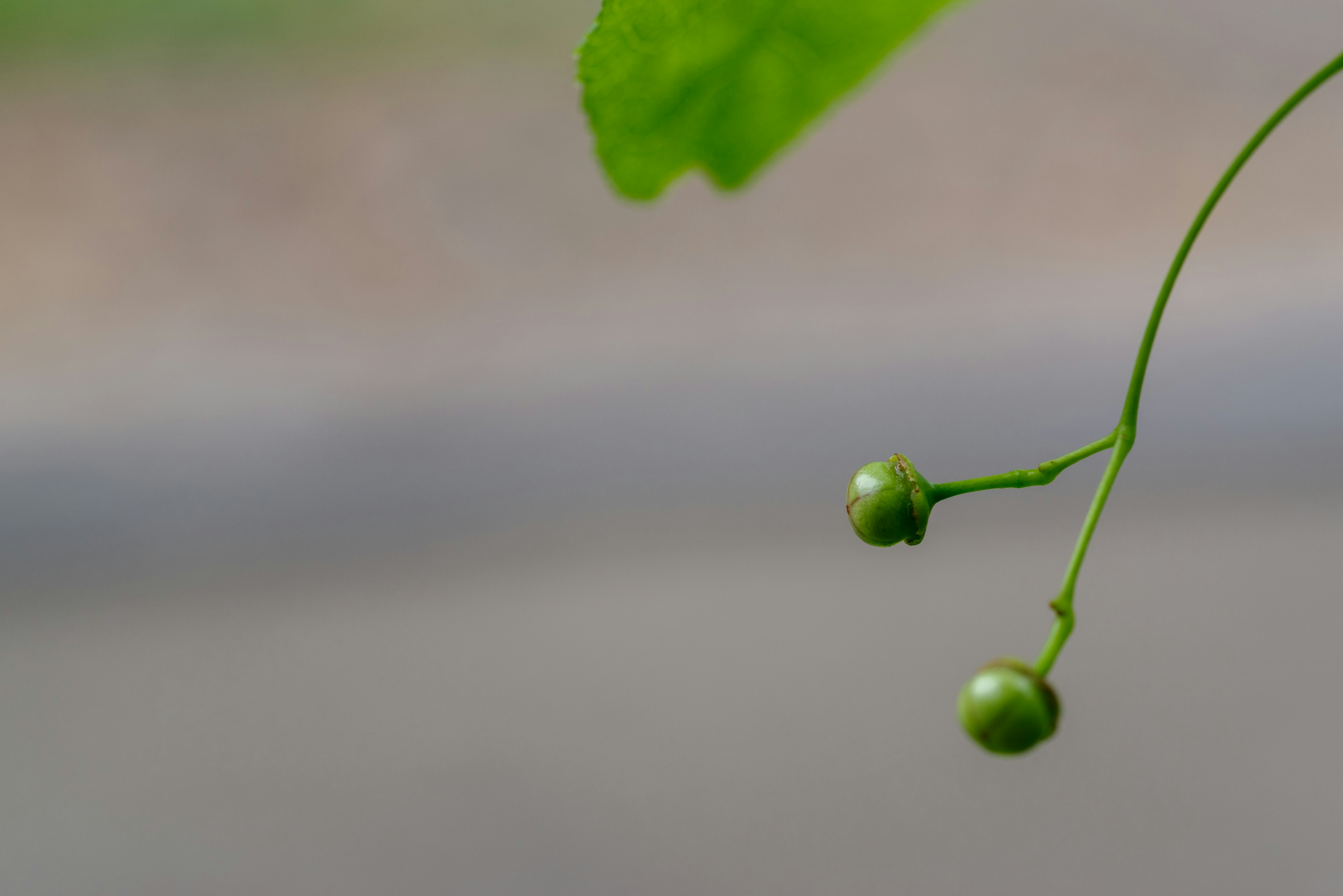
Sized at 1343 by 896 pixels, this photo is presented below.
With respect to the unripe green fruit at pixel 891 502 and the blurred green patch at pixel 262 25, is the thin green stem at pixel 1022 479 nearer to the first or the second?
the unripe green fruit at pixel 891 502

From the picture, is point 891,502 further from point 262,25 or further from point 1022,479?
point 262,25

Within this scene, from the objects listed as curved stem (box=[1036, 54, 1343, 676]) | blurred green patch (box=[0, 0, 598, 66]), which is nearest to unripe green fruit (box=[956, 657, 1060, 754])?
curved stem (box=[1036, 54, 1343, 676])

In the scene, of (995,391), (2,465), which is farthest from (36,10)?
(995,391)

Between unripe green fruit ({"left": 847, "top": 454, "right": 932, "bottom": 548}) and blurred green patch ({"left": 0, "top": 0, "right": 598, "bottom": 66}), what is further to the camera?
blurred green patch ({"left": 0, "top": 0, "right": 598, "bottom": 66})

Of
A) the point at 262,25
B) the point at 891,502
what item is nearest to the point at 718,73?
the point at 891,502

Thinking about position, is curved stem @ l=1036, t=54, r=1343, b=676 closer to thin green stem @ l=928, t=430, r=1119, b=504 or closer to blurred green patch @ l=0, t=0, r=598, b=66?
thin green stem @ l=928, t=430, r=1119, b=504

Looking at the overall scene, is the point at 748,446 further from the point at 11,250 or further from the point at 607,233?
the point at 11,250

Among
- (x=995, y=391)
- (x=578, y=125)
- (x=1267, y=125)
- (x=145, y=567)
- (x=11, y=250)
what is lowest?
(x=1267, y=125)
